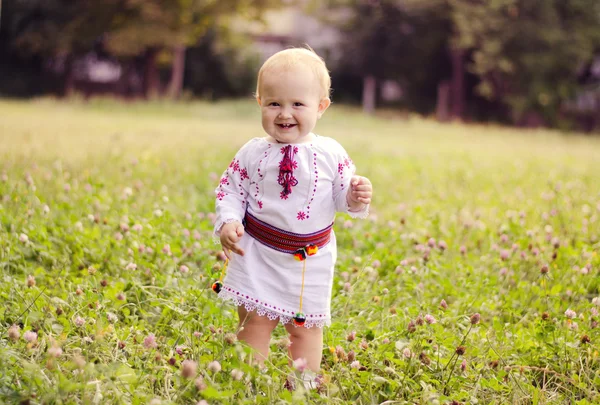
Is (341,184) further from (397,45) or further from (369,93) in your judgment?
(369,93)

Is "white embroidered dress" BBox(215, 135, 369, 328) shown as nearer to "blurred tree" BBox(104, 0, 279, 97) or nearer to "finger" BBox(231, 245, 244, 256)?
"finger" BBox(231, 245, 244, 256)

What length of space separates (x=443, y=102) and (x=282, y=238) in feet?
79.8

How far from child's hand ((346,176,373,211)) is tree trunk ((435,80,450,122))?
2281cm

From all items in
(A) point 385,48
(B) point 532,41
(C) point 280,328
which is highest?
(B) point 532,41

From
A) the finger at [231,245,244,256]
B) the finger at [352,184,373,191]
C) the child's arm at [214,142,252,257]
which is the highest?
the finger at [352,184,373,191]

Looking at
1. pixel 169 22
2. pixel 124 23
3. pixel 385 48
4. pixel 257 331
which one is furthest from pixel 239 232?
pixel 385 48

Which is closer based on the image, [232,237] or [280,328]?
[232,237]

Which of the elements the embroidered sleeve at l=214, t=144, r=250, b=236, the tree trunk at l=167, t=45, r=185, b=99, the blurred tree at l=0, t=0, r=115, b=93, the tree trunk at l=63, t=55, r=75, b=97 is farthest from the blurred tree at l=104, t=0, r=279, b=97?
the embroidered sleeve at l=214, t=144, r=250, b=236

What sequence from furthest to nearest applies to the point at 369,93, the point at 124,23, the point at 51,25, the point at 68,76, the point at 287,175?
the point at 369,93
the point at 68,76
the point at 51,25
the point at 124,23
the point at 287,175

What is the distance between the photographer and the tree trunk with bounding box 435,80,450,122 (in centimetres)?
2523

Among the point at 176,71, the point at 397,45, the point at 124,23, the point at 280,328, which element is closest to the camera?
the point at 280,328

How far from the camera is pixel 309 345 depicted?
8.92 feet

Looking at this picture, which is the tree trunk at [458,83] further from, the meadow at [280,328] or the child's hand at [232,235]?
the child's hand at [232,235]

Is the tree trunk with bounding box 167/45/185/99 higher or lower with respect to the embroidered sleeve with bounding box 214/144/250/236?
lower
